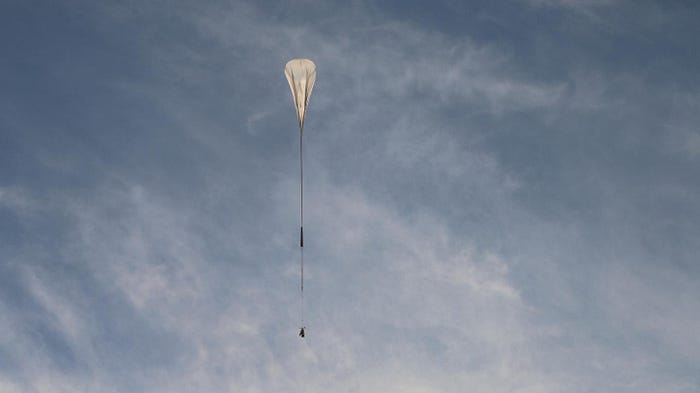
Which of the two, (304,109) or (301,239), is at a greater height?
(304,109)

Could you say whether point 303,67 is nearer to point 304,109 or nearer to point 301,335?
point 304,109

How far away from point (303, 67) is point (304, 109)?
2978 millimetres

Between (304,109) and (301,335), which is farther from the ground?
(304,109)

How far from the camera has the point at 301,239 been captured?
243 ft

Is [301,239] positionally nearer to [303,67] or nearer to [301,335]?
[301,335]

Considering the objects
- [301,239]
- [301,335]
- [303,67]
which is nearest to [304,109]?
[303,67]

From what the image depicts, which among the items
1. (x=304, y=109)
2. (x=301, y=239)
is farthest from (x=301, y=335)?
(x=304, y=109)

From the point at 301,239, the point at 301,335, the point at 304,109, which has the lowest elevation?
the point at 301,335

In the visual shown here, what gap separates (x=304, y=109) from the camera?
241 feet

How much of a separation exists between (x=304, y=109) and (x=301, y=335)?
608 inches

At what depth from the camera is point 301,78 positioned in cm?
7394

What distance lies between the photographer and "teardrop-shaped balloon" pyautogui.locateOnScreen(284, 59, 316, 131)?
73875mm

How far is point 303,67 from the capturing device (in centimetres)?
7400

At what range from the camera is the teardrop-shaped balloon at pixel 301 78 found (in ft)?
242
